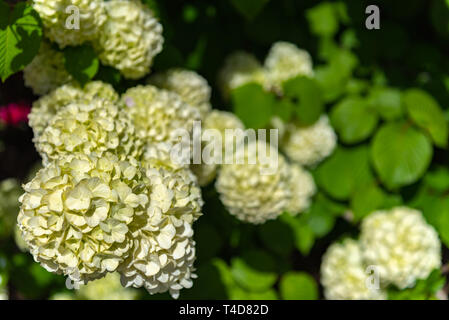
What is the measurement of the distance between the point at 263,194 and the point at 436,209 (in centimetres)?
91

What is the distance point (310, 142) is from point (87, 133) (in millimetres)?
1279

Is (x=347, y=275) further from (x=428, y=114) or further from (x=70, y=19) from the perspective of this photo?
(x=70, y=19)

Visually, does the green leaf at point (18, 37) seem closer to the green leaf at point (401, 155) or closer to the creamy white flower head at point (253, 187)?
the creamy white flower head at point (253, 187)

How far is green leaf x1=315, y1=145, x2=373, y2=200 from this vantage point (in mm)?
2307

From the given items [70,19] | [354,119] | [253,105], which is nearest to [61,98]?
[70,19]

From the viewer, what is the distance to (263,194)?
5.91 feet

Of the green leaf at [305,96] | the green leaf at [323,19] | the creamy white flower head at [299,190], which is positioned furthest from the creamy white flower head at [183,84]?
the green leaf at [323,19]

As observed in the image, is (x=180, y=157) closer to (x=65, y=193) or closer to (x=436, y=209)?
(x=65, y=193)

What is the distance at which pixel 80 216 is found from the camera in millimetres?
1070

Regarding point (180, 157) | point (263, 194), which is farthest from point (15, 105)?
point (263, 194)

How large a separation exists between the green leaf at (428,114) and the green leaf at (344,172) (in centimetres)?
31

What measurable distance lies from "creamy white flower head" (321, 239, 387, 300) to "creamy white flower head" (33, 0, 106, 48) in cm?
145

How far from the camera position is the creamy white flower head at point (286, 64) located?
7.50ft
